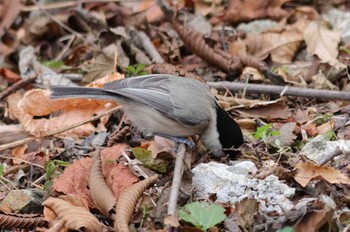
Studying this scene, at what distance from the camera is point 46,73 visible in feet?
18.4

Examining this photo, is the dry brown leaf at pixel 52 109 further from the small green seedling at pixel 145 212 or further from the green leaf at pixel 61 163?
the small green seedling at pixel 145 212

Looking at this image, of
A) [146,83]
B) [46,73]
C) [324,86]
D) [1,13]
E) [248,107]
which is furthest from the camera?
[1,13]

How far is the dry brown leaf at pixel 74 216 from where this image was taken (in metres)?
3.39

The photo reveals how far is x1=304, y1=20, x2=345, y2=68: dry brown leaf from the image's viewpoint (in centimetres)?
547

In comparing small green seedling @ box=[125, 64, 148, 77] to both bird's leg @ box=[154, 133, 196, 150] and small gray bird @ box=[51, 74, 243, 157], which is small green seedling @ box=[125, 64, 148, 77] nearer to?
small gray bird @ box=[51, 74, 243, 157]

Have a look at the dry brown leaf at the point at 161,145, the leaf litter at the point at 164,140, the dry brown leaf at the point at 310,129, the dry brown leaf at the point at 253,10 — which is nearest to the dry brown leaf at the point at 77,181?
the leaf litter at the point at 164,140

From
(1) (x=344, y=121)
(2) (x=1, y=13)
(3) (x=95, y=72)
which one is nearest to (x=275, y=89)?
(1) (x=344, y=121)

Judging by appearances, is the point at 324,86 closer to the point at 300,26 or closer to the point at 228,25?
the point at 300,26

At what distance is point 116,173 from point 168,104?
2.18 ft

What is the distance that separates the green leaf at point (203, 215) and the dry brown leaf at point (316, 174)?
597mm

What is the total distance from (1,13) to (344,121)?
382cm

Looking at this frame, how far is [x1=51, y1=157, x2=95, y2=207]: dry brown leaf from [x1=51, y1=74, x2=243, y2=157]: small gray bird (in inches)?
18.1

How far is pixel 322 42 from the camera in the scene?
18.5ft

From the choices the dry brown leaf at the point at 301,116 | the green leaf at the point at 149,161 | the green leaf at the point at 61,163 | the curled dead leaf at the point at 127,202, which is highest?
the curled dead leaf at the point at 127,202
